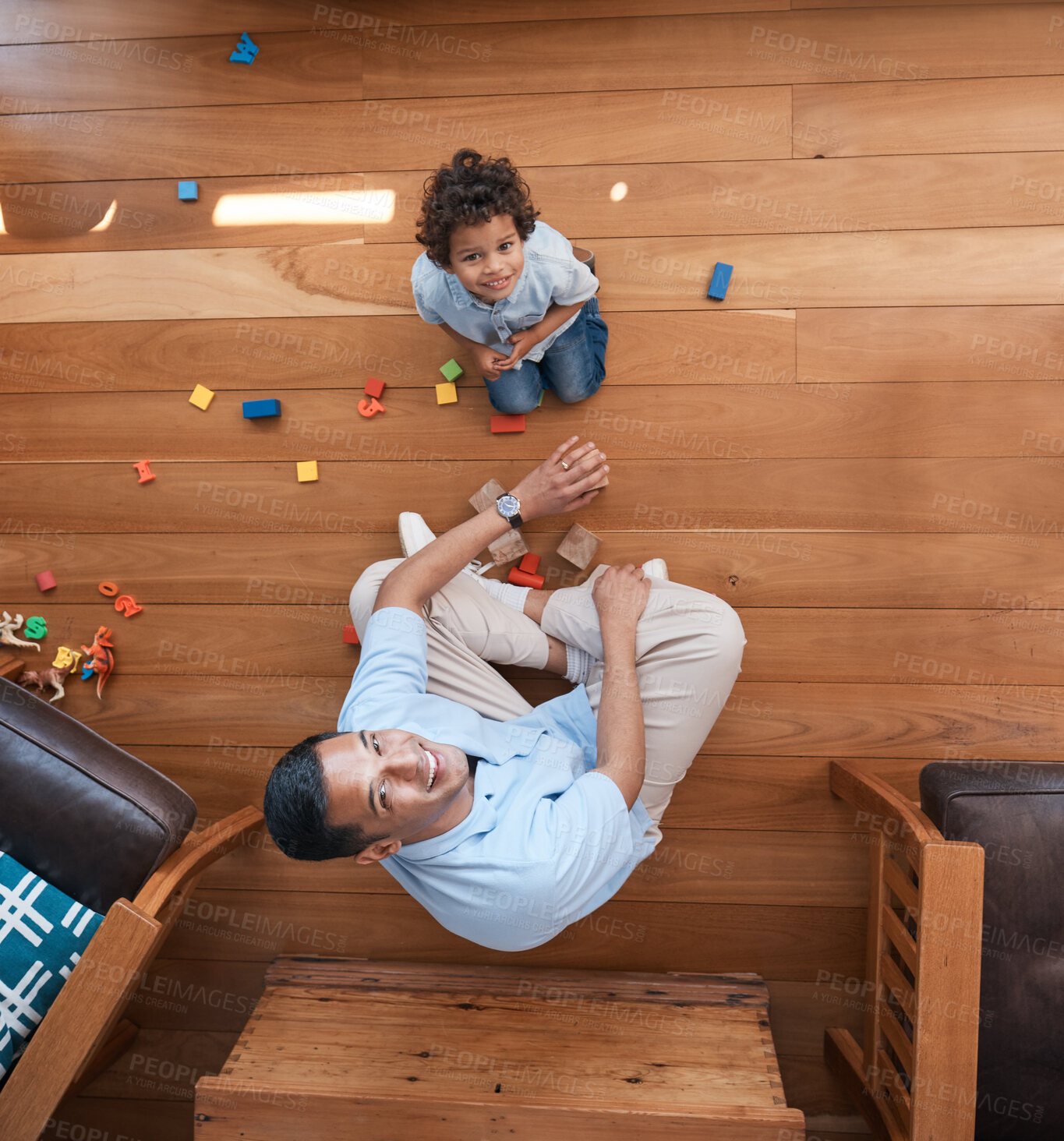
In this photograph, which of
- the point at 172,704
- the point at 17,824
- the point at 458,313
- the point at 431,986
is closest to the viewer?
the point at 17,824

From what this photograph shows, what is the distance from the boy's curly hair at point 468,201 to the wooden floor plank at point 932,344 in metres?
0.79

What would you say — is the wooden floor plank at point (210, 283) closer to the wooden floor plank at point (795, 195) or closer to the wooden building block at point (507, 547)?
the wooden floor plank at point (795, 195)

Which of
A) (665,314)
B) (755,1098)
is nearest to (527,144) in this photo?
(665,314)

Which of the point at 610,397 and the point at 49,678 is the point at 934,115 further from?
the point at 49,678

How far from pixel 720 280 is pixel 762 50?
21.2 inches

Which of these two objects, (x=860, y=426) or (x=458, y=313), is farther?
(x=860, y=426)

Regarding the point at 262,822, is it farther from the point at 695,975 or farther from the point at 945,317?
the point at 945,317

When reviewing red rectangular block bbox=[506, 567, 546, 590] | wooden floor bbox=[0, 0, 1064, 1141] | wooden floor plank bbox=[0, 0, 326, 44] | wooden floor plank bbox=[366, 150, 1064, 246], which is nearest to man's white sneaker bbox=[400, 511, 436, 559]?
wooden floor bbox=[0, 0, 1064, 1141]

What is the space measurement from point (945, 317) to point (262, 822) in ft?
6.60

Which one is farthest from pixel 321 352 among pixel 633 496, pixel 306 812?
pixel 306 812

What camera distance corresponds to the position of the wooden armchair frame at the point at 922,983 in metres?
1.36

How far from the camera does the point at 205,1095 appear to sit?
1545mm

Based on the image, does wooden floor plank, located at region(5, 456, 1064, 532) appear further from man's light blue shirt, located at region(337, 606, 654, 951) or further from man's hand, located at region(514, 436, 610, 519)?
man's light blue shirt, located at region(337, 606, 654, 951)

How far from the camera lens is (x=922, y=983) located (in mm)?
1383
